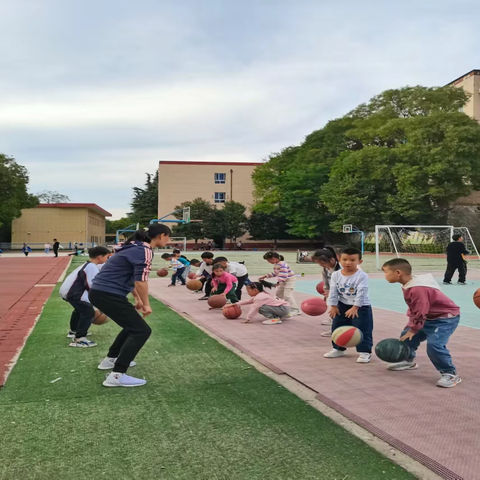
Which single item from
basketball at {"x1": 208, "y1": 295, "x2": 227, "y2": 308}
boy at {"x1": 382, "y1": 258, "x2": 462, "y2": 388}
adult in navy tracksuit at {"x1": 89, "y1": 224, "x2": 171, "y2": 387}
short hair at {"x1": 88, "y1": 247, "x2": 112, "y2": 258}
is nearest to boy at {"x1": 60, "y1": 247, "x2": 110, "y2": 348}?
short hair at {"x1": 88, "y1": 247, "x2": 112, "y2": 258}

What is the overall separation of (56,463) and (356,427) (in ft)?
7.39

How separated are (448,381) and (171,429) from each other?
2.92m

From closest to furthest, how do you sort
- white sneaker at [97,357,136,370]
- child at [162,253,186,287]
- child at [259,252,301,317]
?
white sneaker at [97,357,136,370] < child at [259,252,301,317] < child at [162,253,186,287]

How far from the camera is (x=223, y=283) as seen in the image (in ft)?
35.1

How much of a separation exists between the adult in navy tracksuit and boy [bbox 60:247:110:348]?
1.90m

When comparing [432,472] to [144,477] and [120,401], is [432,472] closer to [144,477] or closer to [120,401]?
[144,477]

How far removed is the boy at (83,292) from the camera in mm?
6699

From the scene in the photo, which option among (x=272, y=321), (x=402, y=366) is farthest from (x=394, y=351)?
(x=272, y=321)

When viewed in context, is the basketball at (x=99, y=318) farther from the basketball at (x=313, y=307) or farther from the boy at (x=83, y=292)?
the basketball at (x=313, y=307)

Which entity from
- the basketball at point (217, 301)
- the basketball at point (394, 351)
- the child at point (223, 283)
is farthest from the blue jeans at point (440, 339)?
the basketball at point (217, 301)

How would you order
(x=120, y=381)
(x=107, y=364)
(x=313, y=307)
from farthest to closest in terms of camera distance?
(x=313, y=307) → (x=107, y=364) → (x=120, y=381)

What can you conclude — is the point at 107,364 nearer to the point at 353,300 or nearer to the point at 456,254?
the point at 353,300

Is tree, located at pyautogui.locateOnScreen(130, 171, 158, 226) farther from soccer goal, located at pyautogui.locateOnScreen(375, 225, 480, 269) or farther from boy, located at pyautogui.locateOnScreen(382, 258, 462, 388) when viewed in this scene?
boy, located at pyautogui.locateOnScreen(382, 258, 462, 388)

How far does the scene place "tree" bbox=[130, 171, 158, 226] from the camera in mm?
85188
